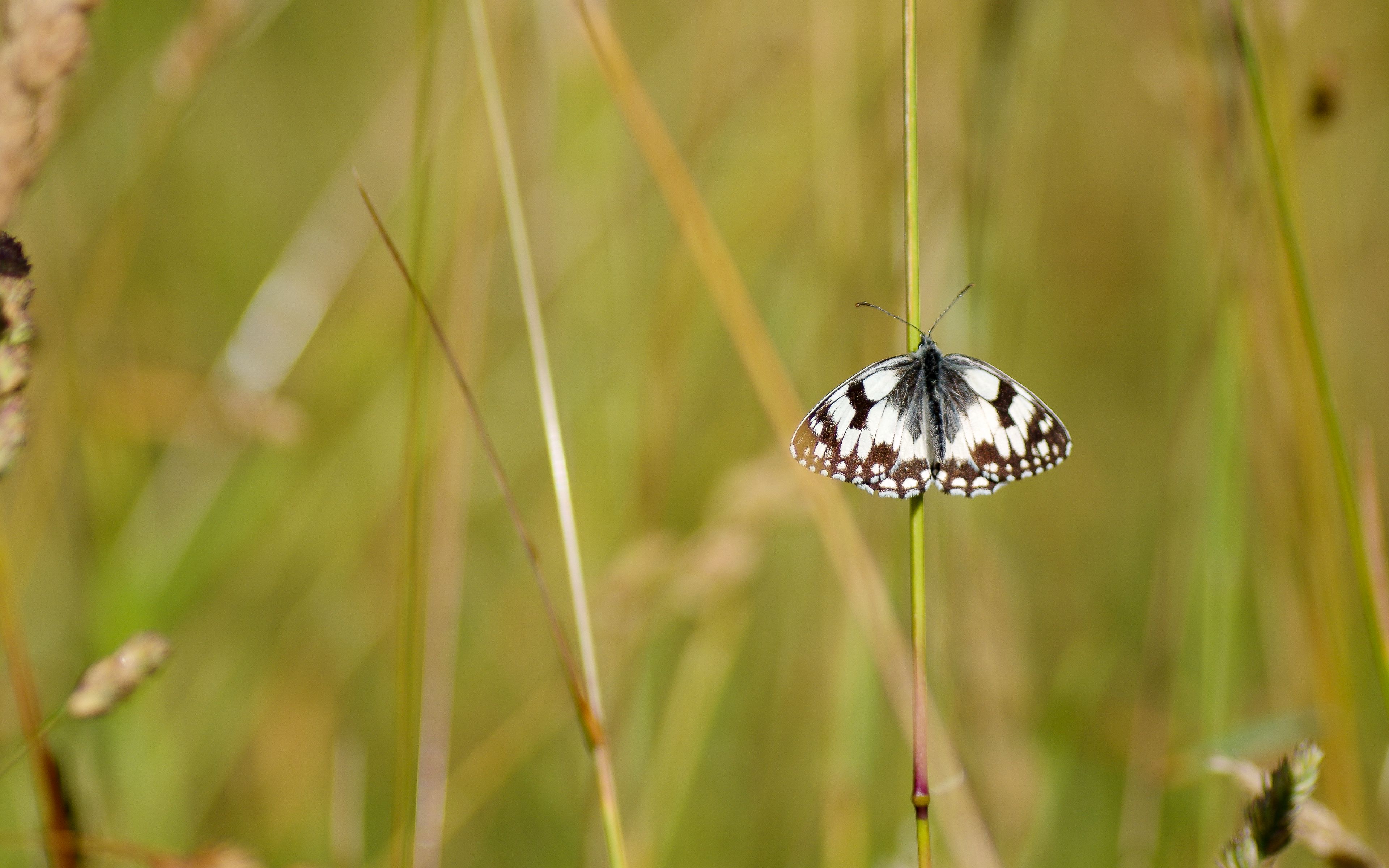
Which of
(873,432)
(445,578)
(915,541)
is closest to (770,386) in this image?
(873,432)

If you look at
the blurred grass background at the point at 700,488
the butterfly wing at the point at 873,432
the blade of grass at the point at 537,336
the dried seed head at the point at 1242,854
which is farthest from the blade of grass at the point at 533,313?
the dried seed head at the point at 1242,854

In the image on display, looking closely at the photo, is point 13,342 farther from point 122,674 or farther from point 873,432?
point 873,432

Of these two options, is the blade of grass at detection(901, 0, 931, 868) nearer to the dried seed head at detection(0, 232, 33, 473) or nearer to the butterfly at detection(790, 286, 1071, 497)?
the butterfly at detection(790, 286, 1071, 497)

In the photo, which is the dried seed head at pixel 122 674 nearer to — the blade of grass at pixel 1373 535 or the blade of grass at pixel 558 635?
the blade of grass at pixel 558 635

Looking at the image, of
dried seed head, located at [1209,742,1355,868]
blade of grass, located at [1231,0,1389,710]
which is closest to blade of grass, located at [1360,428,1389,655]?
blade of grass, located at [1231,0,1389,710]

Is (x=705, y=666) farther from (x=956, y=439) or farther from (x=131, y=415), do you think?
(x=131, y=415)

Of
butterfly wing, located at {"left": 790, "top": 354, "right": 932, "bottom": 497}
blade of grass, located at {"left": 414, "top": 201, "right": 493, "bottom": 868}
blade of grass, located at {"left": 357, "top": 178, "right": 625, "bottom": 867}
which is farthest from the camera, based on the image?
blade of grass, located at {"left": 414, "top": 201, "right": 493, "bottom": 868}

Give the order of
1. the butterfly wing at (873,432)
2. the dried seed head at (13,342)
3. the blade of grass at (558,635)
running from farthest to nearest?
the butterfly wing at (873,432) → the blade of grass at (558,635) → the dried seed head at (13,342)

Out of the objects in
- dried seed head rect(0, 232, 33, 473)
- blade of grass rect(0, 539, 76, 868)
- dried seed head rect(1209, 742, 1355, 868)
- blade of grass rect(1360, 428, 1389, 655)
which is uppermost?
blade of grass rect(1360, 428, 1389, 655)
